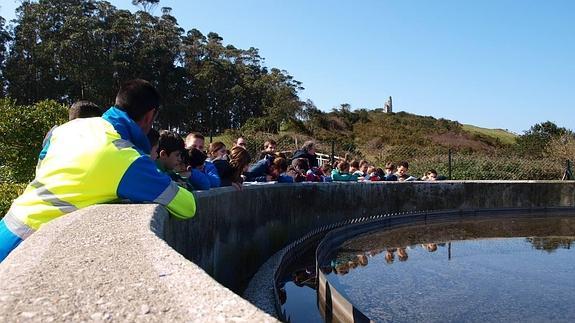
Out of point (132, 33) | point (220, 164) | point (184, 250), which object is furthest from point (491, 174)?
point (132, 33)

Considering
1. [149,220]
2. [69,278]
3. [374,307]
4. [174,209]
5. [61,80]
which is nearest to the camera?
[69,278]

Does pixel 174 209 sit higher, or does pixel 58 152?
pixel 58 152

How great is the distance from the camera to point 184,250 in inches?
159

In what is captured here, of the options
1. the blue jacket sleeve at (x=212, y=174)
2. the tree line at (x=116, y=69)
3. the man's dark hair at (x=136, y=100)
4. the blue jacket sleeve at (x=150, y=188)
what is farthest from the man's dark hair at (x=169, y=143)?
the tree line at (x=116, y=69)

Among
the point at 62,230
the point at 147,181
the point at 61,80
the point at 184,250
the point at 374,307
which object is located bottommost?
the point at 374,307

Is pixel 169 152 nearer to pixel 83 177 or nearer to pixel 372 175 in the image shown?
pixel 83 177

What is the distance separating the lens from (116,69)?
172 ft

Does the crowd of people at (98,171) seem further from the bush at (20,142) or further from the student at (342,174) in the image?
the bush at (20,142)

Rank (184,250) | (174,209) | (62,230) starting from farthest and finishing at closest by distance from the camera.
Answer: (184,250), (174,209), (62,230)

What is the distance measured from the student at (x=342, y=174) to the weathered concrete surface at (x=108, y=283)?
9.61 metres

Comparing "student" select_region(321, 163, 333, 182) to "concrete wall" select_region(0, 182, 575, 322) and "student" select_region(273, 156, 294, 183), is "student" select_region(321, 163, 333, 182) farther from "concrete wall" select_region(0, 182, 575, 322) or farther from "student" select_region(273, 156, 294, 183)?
"concrete wall" select_region(0, 182, 575, 322)

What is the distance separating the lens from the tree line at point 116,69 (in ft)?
173

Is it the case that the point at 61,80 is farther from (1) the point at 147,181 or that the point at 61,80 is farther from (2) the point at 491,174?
(1) the point at 147,181

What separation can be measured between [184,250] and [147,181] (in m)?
1.38
